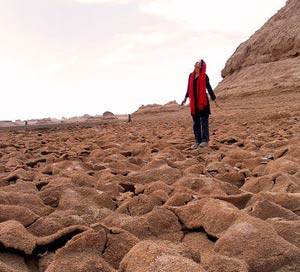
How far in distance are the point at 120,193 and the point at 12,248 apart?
43.3 inches

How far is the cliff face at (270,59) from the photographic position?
22.5 meters

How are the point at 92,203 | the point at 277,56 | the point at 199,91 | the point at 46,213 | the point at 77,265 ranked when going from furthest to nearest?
the point at 277,56 < the point at 199,91 < the point at 92,203 < the point at 46,213 < the point at 77,265

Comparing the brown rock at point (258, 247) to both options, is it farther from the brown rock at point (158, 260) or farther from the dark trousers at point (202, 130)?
the dark trousers at point (202, 130)

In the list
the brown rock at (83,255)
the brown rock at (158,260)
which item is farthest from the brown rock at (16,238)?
the brown rock at (158,260)

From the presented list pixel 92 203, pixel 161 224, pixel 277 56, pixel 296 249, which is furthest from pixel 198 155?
pixel 277 56

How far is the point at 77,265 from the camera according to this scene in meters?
1.30

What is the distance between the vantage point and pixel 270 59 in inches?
1081

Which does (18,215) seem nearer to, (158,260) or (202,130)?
(158,260)

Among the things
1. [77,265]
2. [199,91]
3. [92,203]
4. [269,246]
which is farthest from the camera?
[199,91]

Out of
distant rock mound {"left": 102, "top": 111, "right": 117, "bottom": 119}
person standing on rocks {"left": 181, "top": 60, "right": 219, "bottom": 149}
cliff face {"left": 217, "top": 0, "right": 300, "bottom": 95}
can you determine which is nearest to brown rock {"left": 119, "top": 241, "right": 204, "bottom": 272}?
person standing on rocks {"left": 181, "top": 60, "right": 219, "bottom": 149}

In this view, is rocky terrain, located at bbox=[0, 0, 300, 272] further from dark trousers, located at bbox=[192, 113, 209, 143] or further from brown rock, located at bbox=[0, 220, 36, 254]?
dark trousers, located at bbox=[192, 113, 209, 143]

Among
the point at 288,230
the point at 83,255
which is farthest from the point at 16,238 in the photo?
the point at 288,230

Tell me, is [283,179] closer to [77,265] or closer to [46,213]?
[46,213]

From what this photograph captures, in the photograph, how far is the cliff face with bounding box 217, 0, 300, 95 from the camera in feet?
74.0
